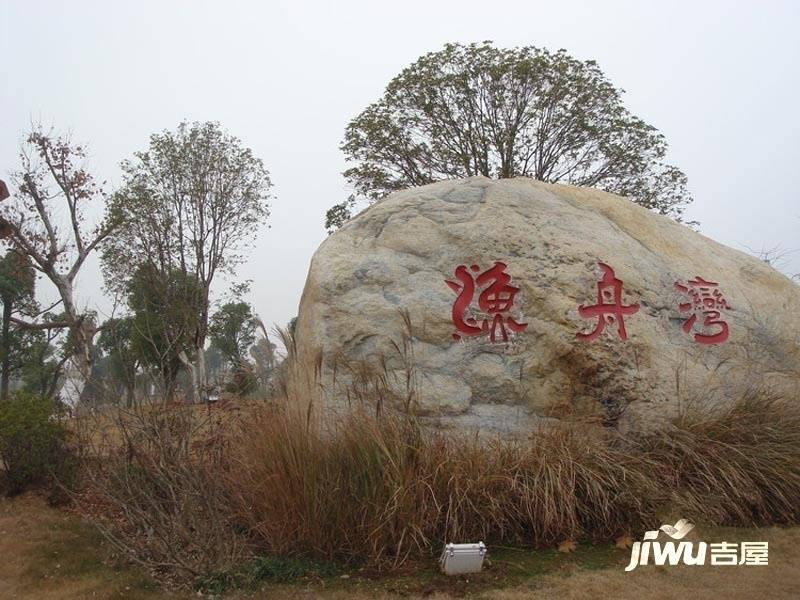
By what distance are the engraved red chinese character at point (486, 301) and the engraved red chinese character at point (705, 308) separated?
1442 mm

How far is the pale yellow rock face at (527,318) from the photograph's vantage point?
458 cm

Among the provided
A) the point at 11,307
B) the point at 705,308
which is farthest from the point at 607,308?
the point at 11,307

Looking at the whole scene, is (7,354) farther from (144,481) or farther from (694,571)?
(694,571)

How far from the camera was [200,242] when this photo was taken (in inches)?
545

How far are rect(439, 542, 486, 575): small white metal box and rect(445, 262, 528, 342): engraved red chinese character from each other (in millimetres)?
1615

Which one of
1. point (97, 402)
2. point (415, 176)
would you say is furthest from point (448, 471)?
point (415, 176)

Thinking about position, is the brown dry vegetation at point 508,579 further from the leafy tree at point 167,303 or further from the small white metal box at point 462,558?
the leafy tree at point 167,303

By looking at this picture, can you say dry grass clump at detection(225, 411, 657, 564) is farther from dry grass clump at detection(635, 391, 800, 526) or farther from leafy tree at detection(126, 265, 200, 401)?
leafy tree at detection(126, 265, 200, 401)

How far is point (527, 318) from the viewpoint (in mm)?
4773

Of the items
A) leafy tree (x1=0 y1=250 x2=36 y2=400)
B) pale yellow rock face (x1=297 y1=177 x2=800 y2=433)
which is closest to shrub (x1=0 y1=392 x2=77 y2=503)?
pale yellow rock face (x1=297 y1=177 x2=800 y2=433)

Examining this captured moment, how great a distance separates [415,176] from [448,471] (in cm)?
1092

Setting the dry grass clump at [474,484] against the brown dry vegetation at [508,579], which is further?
the dry grass clump at [474,484]

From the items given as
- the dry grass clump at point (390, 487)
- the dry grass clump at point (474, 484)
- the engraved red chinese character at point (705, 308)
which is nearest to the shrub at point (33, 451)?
the dry grass clump at point (390, 487)

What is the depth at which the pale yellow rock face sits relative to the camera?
4582 mm
